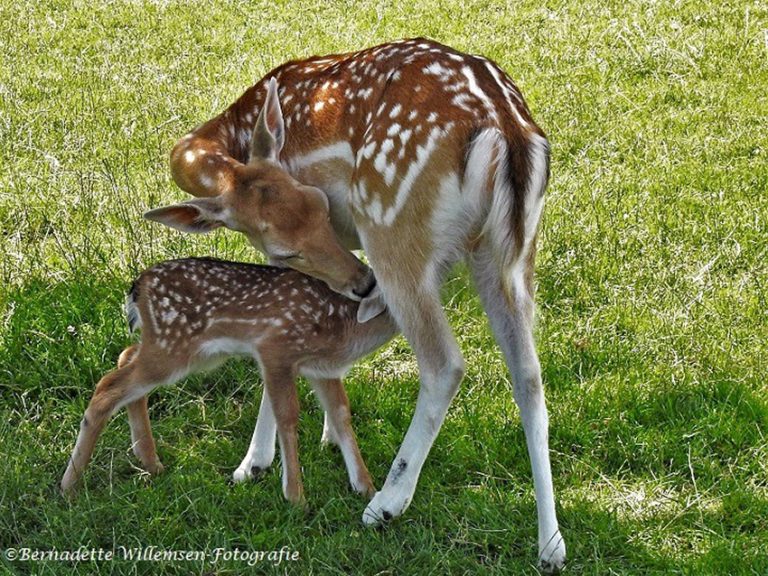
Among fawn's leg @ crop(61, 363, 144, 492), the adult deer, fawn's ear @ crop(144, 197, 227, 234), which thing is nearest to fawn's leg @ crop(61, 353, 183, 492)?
fawn's leg @ crop(61, 363, 144, 492)

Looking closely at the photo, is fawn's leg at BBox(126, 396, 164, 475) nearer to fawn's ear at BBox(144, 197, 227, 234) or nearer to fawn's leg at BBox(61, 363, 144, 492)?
fawn's leg at BBox(61, 363, 144, 492)

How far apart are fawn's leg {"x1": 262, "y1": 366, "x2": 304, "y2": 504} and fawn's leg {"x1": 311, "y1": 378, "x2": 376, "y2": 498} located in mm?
215

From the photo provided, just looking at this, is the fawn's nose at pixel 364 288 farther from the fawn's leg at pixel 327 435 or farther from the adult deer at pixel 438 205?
the fawn's leg at pixel 327 435

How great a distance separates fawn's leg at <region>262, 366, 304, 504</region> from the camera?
4.69 meters

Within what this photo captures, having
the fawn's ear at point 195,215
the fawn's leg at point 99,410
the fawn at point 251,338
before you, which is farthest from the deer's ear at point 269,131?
the fawn's leg at point 99,410

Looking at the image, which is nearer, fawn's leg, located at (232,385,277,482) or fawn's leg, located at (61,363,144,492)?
fawn's leg, located at (61,363,144,492)

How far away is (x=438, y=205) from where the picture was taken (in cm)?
443

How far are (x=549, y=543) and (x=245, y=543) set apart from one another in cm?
107

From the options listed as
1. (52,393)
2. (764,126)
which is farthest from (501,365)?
(764,126)

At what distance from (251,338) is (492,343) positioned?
55.6 inches

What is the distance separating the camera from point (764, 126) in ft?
25.8

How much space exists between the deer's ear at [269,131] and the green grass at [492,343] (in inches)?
42.7

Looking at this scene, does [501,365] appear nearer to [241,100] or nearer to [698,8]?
[241,100]

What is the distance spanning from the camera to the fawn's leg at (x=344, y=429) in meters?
4.86
